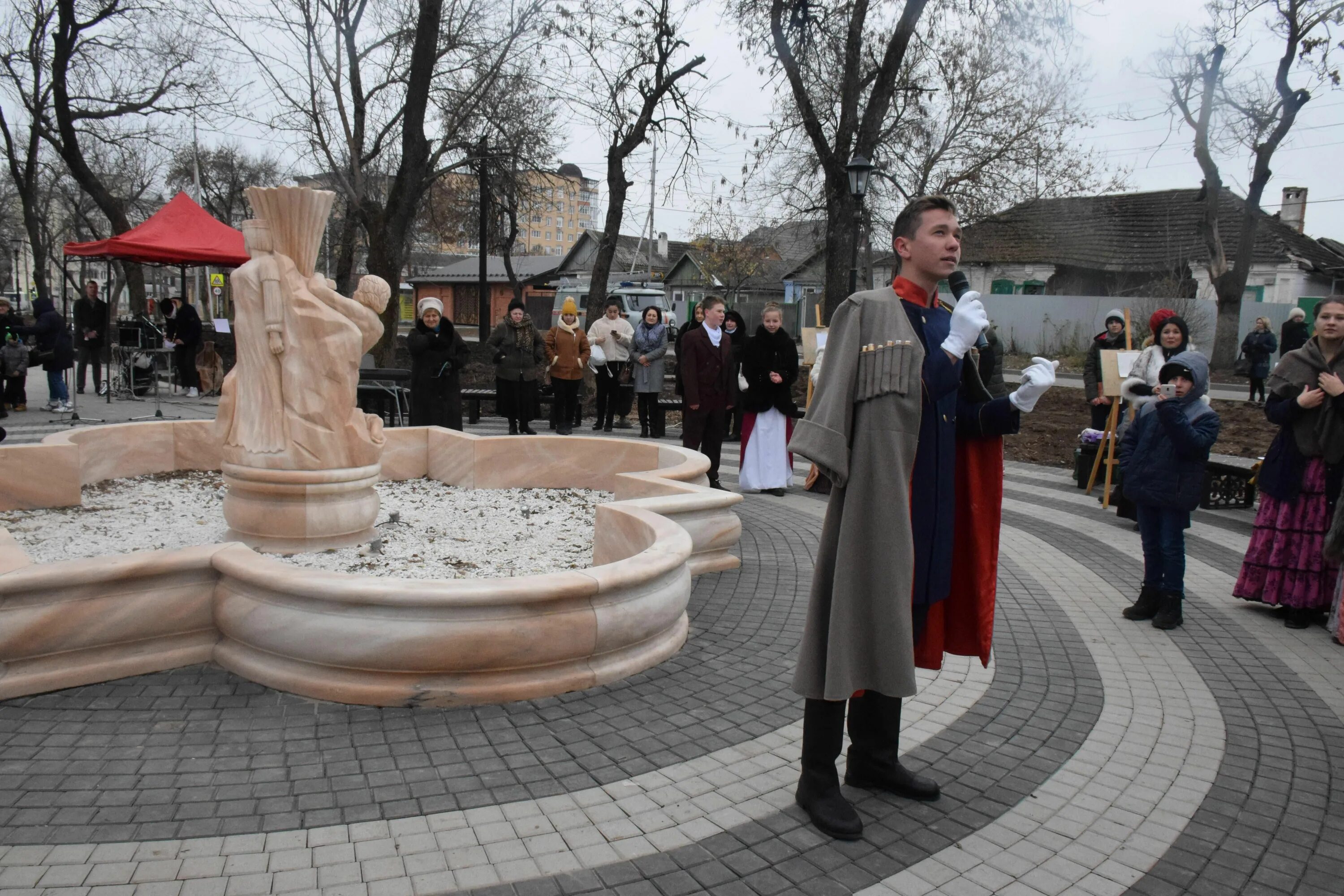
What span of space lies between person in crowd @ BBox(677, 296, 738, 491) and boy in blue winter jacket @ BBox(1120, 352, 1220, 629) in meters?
4.31

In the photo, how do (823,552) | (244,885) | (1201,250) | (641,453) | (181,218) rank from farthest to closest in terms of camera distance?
(1201,250), (181,218), (641,453), (823,552), (244,885)

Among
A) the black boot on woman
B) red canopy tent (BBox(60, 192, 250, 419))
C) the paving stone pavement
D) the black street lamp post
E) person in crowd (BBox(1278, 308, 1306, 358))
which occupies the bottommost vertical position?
the paving stone pavement


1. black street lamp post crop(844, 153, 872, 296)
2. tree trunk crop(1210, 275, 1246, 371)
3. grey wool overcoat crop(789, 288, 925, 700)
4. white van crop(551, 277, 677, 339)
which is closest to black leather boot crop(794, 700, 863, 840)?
grey wool overcoat crop(789, 288, 925, 700)

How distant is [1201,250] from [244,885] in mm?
39062

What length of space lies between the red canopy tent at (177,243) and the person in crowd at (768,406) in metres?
8.50

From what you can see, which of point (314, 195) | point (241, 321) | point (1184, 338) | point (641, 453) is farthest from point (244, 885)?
point (1184, 338)

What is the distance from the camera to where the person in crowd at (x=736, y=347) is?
1001 centimetres

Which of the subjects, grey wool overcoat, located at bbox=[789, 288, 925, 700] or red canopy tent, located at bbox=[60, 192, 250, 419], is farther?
red canopy tent, located at bbox=[60, 192, 250, 419]

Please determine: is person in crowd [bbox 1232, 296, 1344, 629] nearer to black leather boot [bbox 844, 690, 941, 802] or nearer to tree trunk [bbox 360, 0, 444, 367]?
black leather boot [bbox 844, 690, 941, 802]

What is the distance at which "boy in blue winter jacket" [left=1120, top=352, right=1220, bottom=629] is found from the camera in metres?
5.64

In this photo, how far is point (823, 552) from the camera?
313cm

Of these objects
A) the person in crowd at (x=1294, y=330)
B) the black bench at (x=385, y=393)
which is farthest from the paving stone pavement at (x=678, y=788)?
the person in crowd at (x=1294, y=330)

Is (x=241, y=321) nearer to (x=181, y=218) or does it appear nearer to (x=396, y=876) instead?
(x=396, y=876)

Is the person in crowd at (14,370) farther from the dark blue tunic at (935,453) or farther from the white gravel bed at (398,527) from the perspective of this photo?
the dark blue tunic at (935,453)
